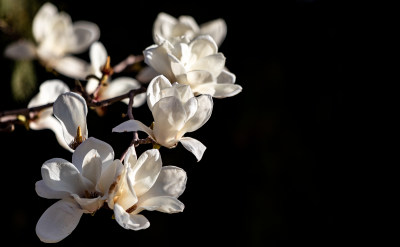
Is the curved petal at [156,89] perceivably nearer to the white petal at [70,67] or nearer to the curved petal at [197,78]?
the curved petal at [197,78]

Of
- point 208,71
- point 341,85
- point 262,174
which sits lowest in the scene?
point 262,174

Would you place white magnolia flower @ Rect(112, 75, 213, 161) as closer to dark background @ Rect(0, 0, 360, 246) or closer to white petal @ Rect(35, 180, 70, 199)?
white petal @ Rect(35, 180, 70, 199)

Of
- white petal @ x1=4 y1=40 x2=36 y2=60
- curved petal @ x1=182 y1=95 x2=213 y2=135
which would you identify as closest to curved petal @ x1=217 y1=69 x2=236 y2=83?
curved petal @ x1=182 y1=95 x2=213 y2=135

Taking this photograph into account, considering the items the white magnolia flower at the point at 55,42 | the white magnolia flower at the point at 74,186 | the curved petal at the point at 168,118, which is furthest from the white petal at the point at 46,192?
the white magnolia flower at the point at 55,42

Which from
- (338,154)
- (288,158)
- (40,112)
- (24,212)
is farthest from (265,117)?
(40,112)

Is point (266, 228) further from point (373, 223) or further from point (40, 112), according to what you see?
point (40, 112)

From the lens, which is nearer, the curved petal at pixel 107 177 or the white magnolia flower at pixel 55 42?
the curved petal at pixel 107 177
